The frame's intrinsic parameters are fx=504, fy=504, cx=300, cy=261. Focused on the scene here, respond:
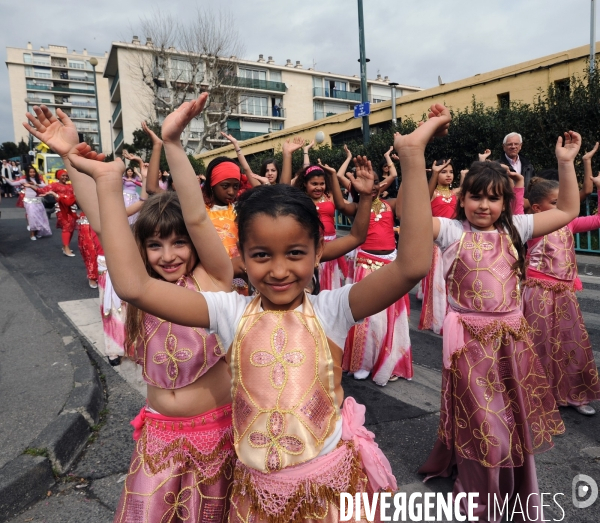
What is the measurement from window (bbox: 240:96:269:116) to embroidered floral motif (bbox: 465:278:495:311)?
51.2 metres

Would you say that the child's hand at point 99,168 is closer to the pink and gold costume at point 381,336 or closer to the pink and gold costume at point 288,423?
the pink and gold costume at point 288,423

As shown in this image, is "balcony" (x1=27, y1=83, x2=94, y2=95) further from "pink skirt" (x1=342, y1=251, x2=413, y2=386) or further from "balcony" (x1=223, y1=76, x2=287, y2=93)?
"pink skirt" (x1=342, y1=251, x2=413, y2=386)

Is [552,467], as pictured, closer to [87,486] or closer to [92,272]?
[87,486]

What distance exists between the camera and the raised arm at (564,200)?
267 centimetres

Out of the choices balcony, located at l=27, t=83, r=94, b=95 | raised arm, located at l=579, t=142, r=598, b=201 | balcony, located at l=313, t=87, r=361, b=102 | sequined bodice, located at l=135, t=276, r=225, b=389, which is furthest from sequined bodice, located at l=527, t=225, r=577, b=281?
balcony, located at l=27, t=83, r=94, b=95

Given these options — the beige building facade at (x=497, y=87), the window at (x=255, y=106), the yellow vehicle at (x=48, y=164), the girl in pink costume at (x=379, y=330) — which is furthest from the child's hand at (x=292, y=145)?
the window at (x=255, y=106)

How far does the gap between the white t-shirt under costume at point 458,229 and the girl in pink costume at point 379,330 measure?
1.55m

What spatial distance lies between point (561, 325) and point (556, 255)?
516 mm

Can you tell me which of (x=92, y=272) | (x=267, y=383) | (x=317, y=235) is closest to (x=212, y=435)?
(x=267, y=383)

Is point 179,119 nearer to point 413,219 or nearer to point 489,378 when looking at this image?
point 413,219

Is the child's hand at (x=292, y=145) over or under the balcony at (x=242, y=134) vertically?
under

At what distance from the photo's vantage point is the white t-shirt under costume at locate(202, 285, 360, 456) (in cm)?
157

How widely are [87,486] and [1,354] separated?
8.31 ft

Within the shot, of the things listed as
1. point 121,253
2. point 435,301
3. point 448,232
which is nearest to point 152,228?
point 121,253
